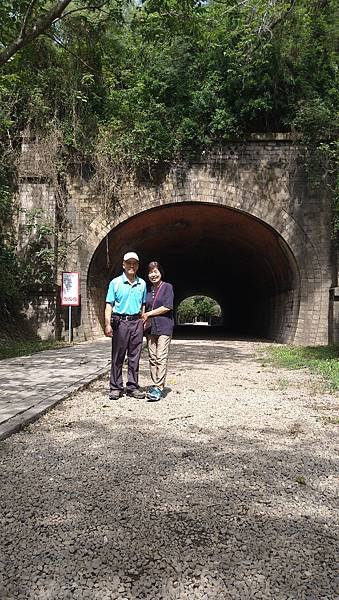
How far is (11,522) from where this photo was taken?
7.37ft

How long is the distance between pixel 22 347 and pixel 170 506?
9.50 metres

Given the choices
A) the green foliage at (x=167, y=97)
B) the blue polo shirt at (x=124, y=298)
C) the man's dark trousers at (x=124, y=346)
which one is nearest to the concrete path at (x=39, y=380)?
the man's dark trousers at (x=124, y=346)

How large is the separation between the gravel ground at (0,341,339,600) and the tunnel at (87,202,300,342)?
1005cm

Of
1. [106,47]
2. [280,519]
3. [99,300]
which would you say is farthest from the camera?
[99,300]

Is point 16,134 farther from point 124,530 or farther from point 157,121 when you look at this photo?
point 124,530

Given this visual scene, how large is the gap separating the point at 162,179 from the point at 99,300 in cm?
430

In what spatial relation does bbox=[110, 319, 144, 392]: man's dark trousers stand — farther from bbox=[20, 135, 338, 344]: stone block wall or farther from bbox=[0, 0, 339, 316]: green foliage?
bbox=[20, 135, 338, 344]: stone block wall

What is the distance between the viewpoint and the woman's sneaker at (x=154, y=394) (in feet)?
17.2

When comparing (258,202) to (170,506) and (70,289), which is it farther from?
(170,506)

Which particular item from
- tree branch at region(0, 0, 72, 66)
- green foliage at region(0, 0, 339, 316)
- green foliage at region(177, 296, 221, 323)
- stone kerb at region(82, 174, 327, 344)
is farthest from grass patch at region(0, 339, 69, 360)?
green foliage at region(177, 296, 221, 323)

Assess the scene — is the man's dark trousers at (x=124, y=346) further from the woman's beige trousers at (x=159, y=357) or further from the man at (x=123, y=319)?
the woman's beige trousers at (x=159, y=357)

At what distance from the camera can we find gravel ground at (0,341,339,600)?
1809mm

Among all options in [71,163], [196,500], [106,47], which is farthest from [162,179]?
[196,500]

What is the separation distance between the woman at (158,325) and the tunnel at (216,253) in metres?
8.75
